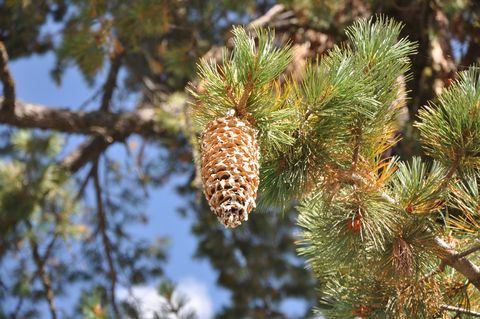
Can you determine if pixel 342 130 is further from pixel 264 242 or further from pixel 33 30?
pixel 264 242

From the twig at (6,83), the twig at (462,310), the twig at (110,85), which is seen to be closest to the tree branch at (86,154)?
the twig at (110,85)

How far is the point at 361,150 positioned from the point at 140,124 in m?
2.84

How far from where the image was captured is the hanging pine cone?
140 cm

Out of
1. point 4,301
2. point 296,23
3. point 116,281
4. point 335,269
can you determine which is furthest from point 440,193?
point 4,301

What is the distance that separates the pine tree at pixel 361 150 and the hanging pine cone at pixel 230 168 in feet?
0.13

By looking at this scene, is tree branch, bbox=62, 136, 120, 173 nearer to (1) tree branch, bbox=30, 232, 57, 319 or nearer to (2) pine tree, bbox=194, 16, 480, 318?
(1) tree branch, bbox=30, 232, 57, 319

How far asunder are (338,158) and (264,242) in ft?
11.9

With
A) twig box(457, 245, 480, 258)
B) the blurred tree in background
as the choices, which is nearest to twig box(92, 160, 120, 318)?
the blurred tree in background

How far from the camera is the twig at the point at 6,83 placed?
336 cm

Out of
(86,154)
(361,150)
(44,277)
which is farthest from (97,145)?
(361,150)

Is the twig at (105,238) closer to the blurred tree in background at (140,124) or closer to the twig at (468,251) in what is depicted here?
the blurred tree in background at (140,124)

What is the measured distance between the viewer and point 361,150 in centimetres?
170

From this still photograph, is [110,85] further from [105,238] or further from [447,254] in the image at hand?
[447,254]

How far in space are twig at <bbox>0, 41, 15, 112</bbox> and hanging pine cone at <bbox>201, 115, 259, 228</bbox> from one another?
2.14 meters
